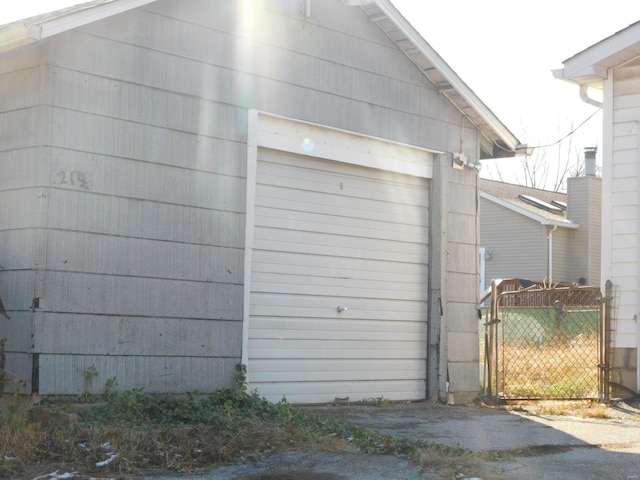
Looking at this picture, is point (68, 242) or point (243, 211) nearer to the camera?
point (68, 242)

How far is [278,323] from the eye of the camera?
31.5 ft

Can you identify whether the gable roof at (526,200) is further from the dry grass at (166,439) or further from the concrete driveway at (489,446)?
the dry grass at (166,439)

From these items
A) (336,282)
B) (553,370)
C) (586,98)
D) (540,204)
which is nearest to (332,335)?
(336,282)

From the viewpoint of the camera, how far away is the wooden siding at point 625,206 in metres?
10.6

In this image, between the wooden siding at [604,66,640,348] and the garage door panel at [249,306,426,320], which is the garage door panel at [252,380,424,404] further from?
the wooden siding at [604,66,640,348]

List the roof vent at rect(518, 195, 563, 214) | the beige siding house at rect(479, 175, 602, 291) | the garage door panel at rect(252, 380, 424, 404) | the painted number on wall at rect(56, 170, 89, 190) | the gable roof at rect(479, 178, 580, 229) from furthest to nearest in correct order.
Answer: the roof vent at rect(518, 195, 563, 214)
the beige siding house at rect(479, 175, 602, 291)
the gable roof at rect(479, 178, 580, 229)
the garage door panel at rect(252, 380, 424, 404)
the painted number on wall at rect(56, 170, 89, 190)

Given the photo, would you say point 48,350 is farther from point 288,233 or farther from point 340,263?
point 340,263

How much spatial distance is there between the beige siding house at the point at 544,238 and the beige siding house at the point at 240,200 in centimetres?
1704

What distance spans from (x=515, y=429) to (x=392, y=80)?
448 centimetres

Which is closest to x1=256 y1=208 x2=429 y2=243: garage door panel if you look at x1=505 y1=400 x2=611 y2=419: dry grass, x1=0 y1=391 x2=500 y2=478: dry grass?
x1=0 y1=391 x2=500 y2=478: dry grass

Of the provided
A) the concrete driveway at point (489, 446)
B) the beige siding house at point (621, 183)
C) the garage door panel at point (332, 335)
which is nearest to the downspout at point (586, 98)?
the beige siding house at point (621, 183)

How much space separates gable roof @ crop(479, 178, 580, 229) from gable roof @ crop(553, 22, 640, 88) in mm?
15550

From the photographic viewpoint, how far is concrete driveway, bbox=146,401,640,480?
6.03 meters

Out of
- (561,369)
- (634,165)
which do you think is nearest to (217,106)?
(634,165)
